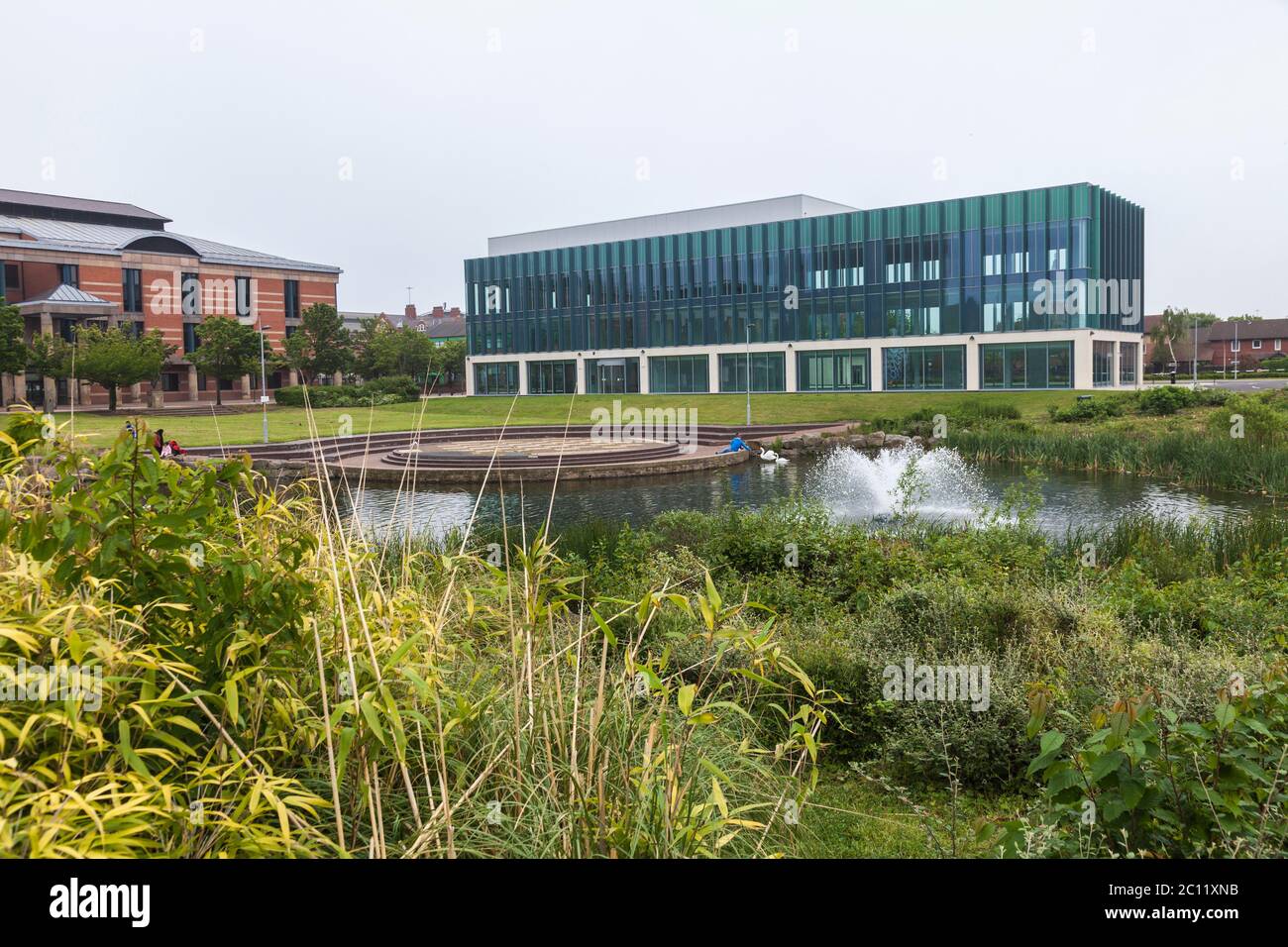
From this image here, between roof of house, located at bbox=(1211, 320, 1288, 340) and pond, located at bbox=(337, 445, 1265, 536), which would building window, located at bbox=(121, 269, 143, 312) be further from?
roof of house, located at bbox=(1211, 320, 1288, 340)

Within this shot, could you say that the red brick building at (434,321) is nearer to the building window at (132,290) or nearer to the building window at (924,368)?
the building window at (132,290)

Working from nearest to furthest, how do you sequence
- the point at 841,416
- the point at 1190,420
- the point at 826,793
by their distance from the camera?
the point at 826,793, the point at 1190,420, the point at 841,416

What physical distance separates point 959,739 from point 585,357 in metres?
64.9

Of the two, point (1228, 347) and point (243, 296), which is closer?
point (243, 296)

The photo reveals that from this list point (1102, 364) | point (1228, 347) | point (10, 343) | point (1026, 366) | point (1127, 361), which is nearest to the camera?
point (10, 343)

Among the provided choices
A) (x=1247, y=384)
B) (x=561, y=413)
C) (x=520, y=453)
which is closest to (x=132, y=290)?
(x=561, y=413)

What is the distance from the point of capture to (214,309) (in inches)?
2635

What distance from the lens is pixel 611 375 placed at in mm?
68938

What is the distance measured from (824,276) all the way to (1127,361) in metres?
18.3

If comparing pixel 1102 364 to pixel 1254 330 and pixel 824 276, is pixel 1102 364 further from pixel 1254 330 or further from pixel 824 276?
pixel 1254 330

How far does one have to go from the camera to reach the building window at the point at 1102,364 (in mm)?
51656

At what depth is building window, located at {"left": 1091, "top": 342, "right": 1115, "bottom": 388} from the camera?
169 ft
